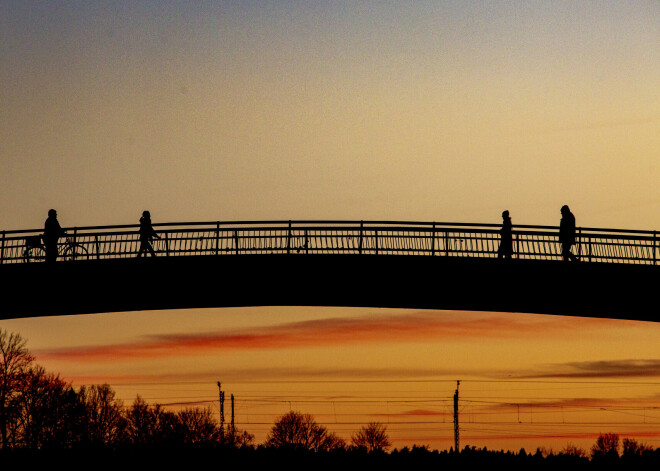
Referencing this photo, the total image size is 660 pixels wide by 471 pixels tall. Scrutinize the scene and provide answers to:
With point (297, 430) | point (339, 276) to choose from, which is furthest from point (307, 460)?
point (297, 430)

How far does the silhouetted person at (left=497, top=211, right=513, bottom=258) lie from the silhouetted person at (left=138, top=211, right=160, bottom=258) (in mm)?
10586

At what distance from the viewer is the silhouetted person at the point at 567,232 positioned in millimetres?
30672

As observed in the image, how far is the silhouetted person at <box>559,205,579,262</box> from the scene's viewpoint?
30672mm

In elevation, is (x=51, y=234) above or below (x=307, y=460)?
above

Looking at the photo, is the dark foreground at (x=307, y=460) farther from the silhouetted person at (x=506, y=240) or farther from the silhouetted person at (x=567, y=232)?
the silhouetted person at (x=567, y=232)

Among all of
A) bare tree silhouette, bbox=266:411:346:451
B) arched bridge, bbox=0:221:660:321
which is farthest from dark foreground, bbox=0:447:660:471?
bare tree silhouette, bbox=266:411:346:451

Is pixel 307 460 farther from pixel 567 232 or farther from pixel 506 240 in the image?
pixel 567 232


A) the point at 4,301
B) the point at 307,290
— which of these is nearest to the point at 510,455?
the point at 307,290

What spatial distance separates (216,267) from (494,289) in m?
8.79

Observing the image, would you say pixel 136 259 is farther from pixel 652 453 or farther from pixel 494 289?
pixel 652 453

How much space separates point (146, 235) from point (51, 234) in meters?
2.98

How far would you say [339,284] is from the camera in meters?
31.9

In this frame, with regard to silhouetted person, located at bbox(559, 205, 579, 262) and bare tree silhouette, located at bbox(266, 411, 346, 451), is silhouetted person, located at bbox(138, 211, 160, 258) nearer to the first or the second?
silhouetted person, located at bbox(559, 205, 579, 262)

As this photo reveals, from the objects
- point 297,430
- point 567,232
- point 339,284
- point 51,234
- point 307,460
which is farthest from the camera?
point 297,430
